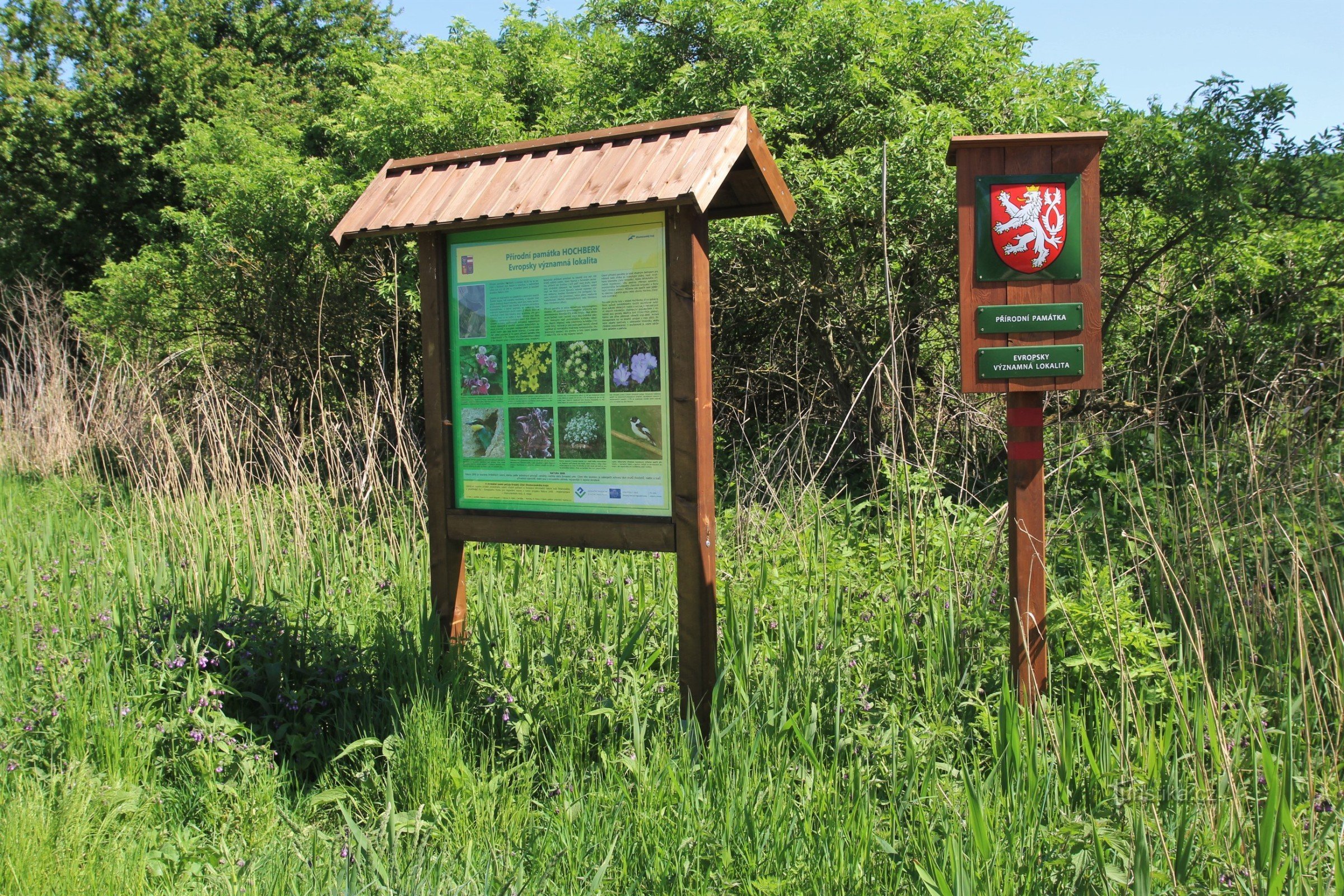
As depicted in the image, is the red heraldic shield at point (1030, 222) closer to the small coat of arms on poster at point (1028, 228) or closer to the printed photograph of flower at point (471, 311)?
the small coat of arms on poster at point (1028, 228)

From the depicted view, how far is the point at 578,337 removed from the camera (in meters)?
3.20

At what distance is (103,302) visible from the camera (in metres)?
12.9

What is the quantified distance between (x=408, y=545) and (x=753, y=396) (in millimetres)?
3840

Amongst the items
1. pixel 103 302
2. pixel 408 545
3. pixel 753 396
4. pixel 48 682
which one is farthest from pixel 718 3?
pixel 103 302

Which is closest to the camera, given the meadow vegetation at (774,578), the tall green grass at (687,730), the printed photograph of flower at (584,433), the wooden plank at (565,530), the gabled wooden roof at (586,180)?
the tall green grass at (687,730)

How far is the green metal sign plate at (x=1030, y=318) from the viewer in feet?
9.72

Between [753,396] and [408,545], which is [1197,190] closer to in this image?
[753,396]

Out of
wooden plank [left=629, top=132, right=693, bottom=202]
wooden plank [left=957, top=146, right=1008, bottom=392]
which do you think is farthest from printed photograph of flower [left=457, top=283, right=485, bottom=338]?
wooden plank [left=957, top=146, right=1008, bottom=392]

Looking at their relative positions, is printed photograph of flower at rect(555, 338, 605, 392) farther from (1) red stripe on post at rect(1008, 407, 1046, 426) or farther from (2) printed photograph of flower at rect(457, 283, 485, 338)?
(1) red stripe on post at rect(1008, 407, 1046, 426)

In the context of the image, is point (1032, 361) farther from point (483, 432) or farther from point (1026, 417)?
point (483, 432)

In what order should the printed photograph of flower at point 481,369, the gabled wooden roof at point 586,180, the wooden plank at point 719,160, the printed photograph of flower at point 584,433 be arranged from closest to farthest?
the wooden plank at point 719,160
the gabled wooden roof at point 586,180
the printed photograph of flower at point 584,433
the printed photograph of flower at point 481,369

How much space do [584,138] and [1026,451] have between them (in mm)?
1807

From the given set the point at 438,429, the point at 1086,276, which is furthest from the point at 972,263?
the point at 438,429

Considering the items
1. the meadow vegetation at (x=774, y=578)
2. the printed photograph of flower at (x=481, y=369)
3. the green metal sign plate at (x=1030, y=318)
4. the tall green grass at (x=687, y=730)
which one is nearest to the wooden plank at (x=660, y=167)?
the meadow vegetation at (x=774, y=578)
